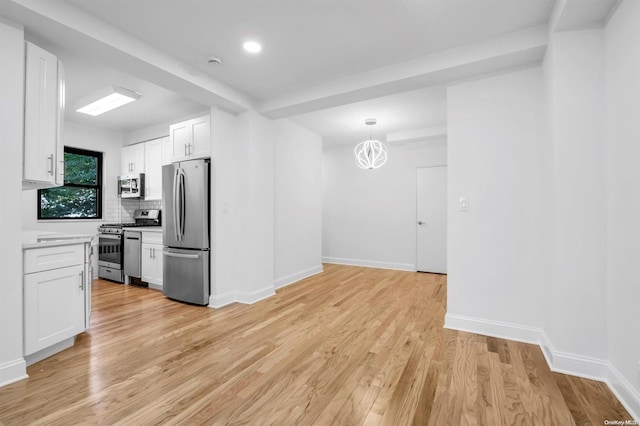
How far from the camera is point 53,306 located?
2252 mm

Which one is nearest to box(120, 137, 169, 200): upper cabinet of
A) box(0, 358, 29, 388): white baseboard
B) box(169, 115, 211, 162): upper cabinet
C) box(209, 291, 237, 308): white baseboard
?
box(169, 115, 211, 162): upper cabinet

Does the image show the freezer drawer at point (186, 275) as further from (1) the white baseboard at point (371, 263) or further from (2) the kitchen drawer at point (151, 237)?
(1) the white baseboard at point (371, 263)

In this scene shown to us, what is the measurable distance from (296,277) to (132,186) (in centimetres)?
325

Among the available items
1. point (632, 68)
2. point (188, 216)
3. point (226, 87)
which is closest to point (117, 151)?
point (188, 216)

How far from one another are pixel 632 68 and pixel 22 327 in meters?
4.20

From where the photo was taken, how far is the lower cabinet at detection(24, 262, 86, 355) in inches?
82.0

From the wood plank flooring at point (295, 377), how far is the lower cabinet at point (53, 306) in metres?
0.18

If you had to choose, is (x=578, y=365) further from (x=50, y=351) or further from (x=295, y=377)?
(x=50, y=351)

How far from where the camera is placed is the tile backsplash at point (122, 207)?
5.23m

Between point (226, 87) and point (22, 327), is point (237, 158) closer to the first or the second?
point (226, 87)

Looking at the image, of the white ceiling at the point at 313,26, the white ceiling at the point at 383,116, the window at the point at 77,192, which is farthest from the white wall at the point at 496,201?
the window at the point at 77,192

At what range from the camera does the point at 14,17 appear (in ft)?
6.25

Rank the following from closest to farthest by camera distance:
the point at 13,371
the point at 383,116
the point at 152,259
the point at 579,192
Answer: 1. the point at 13,371
2. the point at 579,192
3. the point at 152,259
4. the point at 383,116

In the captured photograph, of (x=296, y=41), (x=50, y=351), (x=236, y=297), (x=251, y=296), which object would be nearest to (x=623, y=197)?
(x=296, y=41)
